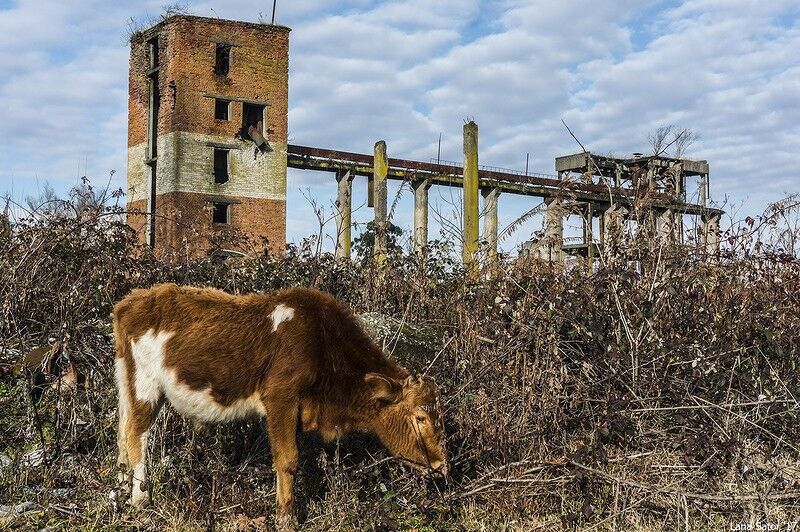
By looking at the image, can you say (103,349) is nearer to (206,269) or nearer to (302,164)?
(206,269)

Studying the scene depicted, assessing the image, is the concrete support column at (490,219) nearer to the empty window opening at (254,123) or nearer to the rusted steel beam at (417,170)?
the rusted steel beam at (417,170)

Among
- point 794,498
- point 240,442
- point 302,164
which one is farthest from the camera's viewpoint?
point 302,164

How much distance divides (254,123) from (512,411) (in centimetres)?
2726

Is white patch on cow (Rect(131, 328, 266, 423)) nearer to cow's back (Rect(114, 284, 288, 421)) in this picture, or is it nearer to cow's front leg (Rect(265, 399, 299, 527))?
cow's back (Rect(114, 284, 288, 421))

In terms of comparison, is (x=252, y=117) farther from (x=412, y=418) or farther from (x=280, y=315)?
(x=412, y=418)

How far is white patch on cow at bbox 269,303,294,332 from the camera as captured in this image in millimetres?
6461

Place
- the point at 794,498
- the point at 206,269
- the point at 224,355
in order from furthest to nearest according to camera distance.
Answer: the point at 206,269 < the point at 224,355 < the point at 794,498

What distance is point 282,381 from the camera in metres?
6.23

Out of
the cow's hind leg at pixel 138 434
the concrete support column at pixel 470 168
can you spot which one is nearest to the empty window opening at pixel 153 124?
the concrete support column at pixel 470 168

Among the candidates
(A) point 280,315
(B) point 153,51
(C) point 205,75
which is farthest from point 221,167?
(A) point 280,315

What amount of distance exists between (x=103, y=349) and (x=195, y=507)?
8.20 feet

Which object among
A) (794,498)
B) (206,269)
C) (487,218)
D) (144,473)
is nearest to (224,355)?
(144,473)

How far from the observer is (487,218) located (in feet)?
76.4

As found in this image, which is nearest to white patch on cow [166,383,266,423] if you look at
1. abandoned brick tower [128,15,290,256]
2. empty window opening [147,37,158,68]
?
abandoned brick tower [128,15,290,256]
